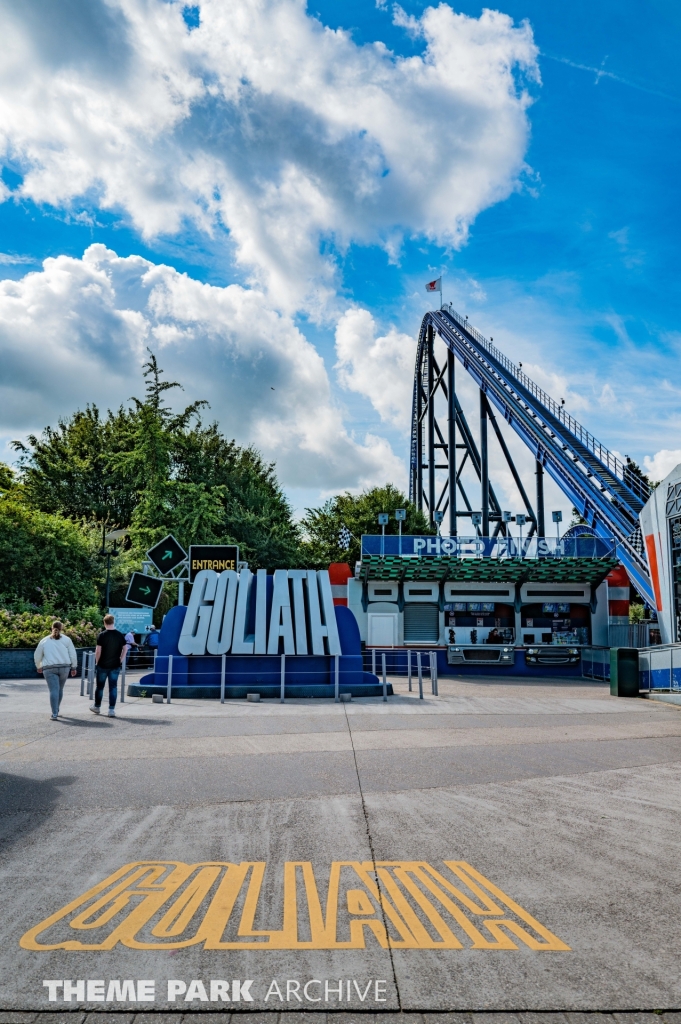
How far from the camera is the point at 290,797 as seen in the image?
25.4 feet

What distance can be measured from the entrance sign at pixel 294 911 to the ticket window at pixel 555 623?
29774 millimetres

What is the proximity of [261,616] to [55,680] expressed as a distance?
6.97m

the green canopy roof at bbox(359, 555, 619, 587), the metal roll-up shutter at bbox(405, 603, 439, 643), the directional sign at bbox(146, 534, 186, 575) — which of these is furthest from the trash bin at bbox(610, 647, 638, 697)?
the directional sign at bbox(146, 534, 186, 575)

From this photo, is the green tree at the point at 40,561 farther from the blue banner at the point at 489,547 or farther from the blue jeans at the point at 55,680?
the blue jeans at the point at 55,680

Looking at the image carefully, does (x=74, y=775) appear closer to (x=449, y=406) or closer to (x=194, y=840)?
(x=194, y=840)

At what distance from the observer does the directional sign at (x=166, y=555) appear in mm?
26062

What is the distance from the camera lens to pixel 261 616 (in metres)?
19.7

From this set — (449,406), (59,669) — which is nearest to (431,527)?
(449,406)

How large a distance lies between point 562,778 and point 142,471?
37361mm

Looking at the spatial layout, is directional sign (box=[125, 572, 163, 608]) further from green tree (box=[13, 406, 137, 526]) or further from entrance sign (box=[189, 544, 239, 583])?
green tree (box=[13, 406, 137, 526])

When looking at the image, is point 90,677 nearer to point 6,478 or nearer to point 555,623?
point 555,623

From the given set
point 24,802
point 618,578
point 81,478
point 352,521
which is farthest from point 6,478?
point 24,802

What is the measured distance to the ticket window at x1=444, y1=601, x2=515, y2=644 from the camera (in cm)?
3394

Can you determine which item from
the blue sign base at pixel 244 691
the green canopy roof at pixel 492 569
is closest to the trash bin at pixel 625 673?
the blue sign base at pixel 244 691
